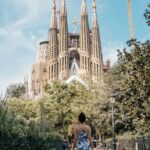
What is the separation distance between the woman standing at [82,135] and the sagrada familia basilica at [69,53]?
140m

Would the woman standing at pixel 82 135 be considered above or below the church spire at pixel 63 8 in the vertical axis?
below

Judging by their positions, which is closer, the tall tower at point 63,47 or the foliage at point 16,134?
the foliage at point 16,134

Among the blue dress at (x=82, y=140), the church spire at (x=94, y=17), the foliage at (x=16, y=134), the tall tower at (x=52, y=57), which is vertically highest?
the church spire at (x=94, y=17)

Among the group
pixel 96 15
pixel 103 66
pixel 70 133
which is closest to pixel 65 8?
pixel 96 15

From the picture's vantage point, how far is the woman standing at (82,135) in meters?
11.2

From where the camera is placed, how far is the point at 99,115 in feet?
150

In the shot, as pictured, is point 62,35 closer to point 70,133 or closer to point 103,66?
point 103,66

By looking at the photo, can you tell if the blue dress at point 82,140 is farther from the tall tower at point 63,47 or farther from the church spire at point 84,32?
the church spire at point 84,32

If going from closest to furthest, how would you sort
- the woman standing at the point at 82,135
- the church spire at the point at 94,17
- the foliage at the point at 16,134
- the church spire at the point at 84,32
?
the woman standing at the point at 82,135
the foliage at the point at 16,134
the church spire at the point at 84,32
the church spire at the point at 94,17

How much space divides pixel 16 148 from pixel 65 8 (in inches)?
6202

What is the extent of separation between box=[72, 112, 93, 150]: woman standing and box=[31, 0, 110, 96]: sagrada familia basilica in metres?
140

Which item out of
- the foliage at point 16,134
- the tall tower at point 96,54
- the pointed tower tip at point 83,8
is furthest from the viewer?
the pointed tower tip at point 83,8

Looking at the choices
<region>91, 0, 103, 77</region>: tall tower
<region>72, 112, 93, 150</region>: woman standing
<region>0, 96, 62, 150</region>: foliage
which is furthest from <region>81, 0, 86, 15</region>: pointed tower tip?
<region>72, 112, 93, 150</region>: woman standing

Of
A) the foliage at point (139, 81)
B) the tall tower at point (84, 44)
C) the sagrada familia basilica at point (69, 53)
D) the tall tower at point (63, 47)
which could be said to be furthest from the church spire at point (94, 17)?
the foliage at point (139, 81)
